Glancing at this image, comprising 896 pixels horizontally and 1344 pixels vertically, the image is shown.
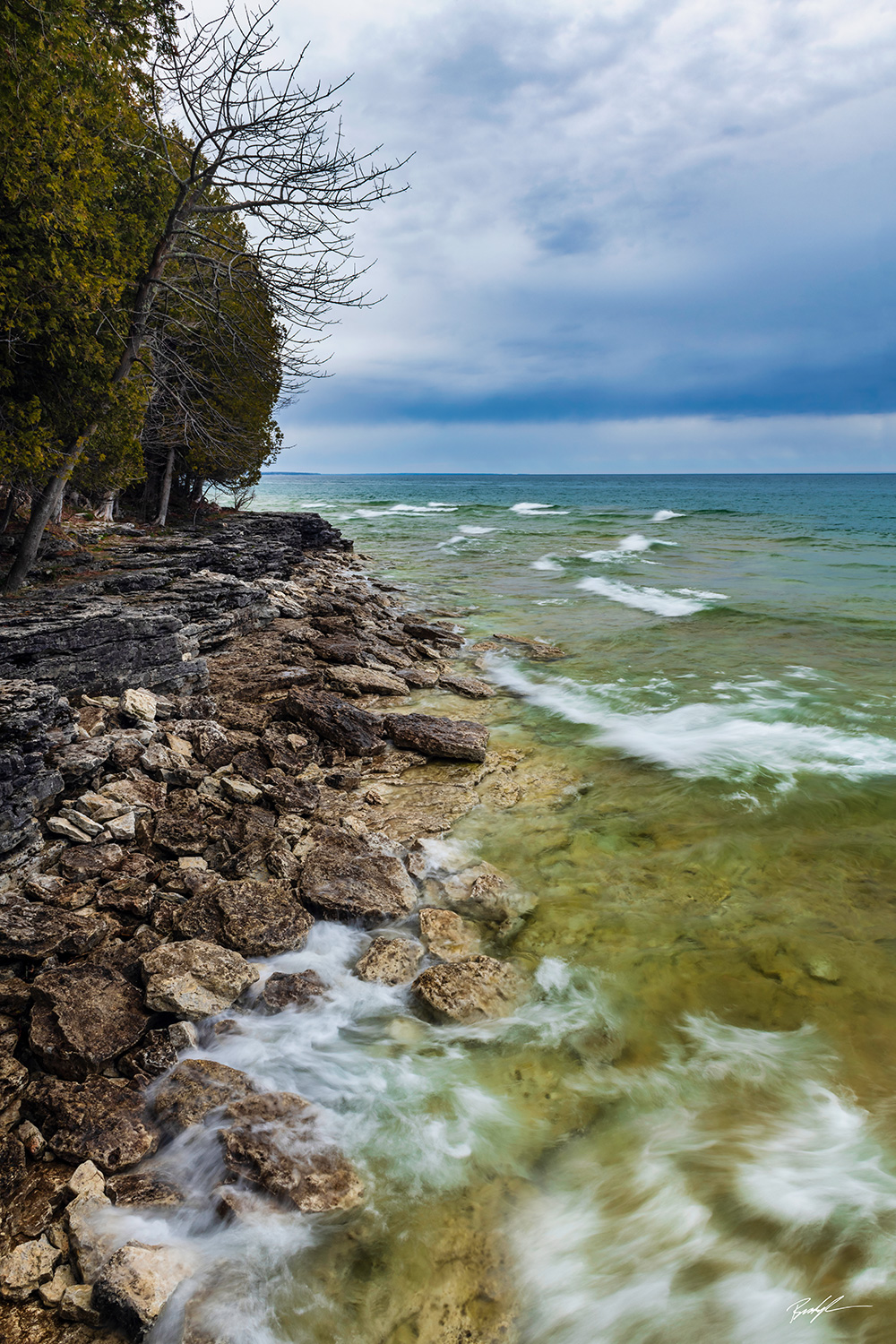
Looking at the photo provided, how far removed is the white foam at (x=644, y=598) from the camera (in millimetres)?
16812

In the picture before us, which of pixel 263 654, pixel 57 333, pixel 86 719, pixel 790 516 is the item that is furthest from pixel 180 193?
pixel 790 516

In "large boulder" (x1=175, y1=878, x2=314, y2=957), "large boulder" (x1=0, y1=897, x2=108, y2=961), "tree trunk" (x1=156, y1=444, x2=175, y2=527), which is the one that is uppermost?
"tree trunk" (x1=156, y1=444, x2=175, y2=527)

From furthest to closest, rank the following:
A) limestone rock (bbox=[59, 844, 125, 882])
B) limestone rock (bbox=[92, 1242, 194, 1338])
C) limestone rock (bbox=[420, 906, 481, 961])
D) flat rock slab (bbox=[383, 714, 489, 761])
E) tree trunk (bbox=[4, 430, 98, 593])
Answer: tree trunk (bbox=[4, 430, 98, 593])
flat rock slab (bbox=[383, 714, 489, 761])
limestone rock (bbox=[59, 844, 125, 882])
limestone rock (bbox=[420, 906, 481, 961])
limestone rock (bbox=[92, 1242, 194, 1338])

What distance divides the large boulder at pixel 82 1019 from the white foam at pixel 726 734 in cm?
564

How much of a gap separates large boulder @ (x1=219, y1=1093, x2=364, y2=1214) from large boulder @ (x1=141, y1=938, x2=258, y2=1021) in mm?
657

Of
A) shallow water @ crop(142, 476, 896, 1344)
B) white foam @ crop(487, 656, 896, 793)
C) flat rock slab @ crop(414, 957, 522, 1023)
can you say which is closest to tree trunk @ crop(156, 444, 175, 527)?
white foam @ crop(487, 656, 896, 793)

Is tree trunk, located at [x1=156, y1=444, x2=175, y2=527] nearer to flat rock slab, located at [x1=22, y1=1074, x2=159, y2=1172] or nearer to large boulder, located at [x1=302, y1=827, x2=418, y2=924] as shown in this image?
large boulder, located at [x1=302, y1=827, x2=418, y2=924]

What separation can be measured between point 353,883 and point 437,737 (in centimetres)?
270

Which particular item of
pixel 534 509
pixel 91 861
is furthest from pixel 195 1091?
pixel 534 509

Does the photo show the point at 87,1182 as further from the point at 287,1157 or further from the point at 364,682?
the point at 364,682

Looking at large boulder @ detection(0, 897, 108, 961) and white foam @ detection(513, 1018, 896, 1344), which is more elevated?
large boulder @ detection(0, 897, 108, 961)

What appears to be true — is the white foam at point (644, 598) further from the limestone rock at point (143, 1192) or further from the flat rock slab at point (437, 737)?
the limestone rock at point (143, 1192)

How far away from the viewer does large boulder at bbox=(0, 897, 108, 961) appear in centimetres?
365
